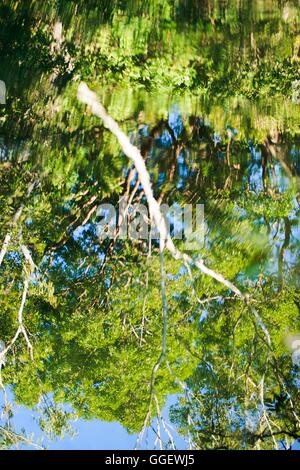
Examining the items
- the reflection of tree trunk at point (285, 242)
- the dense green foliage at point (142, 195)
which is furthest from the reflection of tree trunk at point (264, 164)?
the reflection of tree trunk at point (285, 242)

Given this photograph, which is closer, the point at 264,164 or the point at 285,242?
the point at 285,242

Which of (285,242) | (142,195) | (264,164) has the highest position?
(264,164)

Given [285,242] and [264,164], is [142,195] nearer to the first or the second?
[264,164]

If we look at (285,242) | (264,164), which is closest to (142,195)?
(264,164)

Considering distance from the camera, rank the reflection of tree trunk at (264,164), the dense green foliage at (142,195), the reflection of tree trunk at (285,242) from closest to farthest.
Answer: the dense green foliage at (142,195)
the reflection of tree trunk at (285,242)
the reflection of tree trunk at (264,164)

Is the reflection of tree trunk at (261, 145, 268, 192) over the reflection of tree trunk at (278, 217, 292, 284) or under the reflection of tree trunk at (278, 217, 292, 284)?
over

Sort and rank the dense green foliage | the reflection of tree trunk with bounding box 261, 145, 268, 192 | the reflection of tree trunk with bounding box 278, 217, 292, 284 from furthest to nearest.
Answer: the reflection of tree trunk with bounding box 261, 145, 268, 192, the reflection of tree trunk with bounding box 278, 217, 292, 284, the dense green foliage

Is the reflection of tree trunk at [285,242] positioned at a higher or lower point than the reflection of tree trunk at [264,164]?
lower

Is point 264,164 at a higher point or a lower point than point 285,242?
higher

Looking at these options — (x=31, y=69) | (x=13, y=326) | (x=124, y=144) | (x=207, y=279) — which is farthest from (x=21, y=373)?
(x=31, y=69)

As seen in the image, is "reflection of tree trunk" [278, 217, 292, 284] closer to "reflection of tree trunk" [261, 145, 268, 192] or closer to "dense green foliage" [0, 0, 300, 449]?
"dense green foliage" [0, 0, 300, 449]

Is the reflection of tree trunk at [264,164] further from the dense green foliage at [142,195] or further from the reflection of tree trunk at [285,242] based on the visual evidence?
the reflection of tree trunk at [285,242]

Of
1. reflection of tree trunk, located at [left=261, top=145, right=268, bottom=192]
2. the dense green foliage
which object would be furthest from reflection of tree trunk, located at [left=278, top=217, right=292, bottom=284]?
reflection of tree trunk, located at [left=261, top=145, right=268, bottom=192]

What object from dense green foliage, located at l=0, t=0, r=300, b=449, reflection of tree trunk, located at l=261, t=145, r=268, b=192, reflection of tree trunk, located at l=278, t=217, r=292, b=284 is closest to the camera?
dense green foliage, located at l=0, t=0, r=300, b=449
